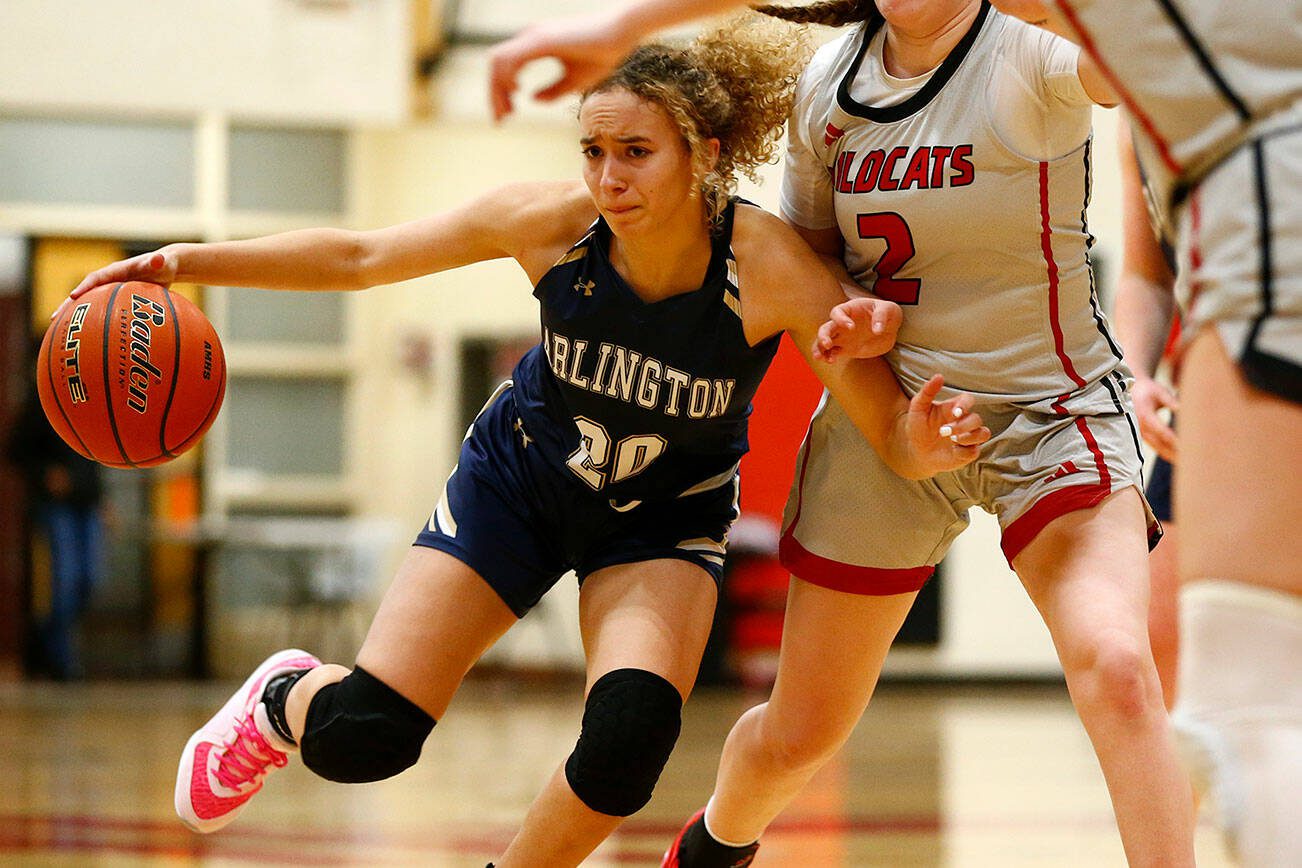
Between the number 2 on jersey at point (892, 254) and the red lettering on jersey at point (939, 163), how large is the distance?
90 mm

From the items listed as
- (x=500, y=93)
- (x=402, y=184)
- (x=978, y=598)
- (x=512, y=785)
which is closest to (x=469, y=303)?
(x=402, y=184)

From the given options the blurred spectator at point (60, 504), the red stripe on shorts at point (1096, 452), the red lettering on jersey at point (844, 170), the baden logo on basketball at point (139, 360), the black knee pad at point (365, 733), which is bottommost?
A: the blurred spectator at point (60, 504)

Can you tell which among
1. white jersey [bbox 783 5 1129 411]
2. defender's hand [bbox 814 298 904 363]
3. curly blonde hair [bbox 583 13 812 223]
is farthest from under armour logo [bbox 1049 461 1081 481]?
curly blonde hair [bbox 583 13 812 223]

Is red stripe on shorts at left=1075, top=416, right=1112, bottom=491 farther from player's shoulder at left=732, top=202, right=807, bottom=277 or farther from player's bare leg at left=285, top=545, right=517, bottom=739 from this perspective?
player's bare leg at left=285, top=545, right=517, bottom=739

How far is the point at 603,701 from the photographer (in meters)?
2.60

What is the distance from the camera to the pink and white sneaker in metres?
2.99

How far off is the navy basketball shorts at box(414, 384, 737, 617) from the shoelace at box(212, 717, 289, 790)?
516mm

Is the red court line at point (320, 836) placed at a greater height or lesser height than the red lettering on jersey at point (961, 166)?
lesser

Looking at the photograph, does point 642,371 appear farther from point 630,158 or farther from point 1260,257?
point 1260,257

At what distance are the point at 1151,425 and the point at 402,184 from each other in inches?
354

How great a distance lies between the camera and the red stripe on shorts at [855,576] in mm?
2779

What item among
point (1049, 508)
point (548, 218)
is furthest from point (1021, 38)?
point (548, 218)

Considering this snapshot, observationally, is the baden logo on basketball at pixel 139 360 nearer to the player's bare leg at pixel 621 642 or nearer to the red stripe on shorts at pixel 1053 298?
the player's bare leg at pixel 621 642

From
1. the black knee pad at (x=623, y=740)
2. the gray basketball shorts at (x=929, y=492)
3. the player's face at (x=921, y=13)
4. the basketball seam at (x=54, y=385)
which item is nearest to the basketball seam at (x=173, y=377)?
the basketball seam at (x=54, y=385)
